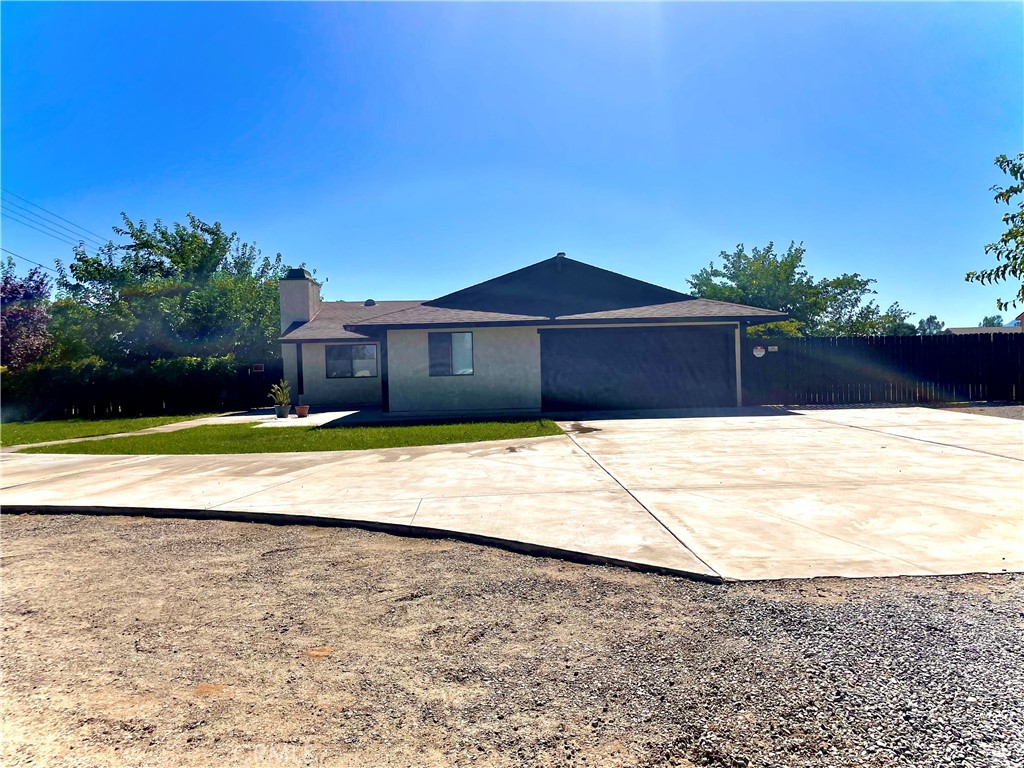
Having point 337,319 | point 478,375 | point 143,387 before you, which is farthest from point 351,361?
point 143,387

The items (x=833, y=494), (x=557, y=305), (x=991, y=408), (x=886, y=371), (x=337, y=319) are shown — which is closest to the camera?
(x=833, y=494)

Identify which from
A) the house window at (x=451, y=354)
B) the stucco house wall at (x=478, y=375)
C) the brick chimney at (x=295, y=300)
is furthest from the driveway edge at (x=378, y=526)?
the brick chimney at (x=295, y=300)

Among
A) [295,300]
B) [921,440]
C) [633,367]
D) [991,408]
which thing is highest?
[295,300]

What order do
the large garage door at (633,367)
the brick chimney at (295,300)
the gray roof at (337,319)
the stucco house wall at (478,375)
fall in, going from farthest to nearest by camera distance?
the brick chimney at (295,300) → the gray roof at (337,319) → the large garage door at (633,367) → the stucco house wall at (478,375)

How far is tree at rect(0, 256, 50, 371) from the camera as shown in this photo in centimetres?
2333

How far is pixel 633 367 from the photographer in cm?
1605

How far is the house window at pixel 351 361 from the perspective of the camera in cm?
1964

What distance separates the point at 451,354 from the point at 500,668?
13399mm

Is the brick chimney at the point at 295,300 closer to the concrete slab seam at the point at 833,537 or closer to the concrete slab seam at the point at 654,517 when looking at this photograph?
the concrete slab seam at the point at 654,517

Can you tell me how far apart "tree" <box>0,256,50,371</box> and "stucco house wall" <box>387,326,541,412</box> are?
18236 millimetres

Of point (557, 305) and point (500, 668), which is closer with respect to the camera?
point (500, 668)

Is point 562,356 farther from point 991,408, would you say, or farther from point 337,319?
point 991,408

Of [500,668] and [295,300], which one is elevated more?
[295,300]

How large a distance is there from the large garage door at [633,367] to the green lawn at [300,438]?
8.74 feet
